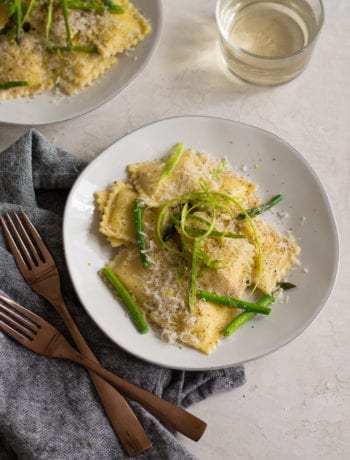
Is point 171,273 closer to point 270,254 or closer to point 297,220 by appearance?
point 270,254

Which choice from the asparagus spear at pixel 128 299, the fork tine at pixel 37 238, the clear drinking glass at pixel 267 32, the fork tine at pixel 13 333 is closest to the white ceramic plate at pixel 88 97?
the clear drinking glass at pixel 267 32

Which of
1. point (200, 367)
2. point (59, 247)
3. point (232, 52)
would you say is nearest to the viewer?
point (200, 367)

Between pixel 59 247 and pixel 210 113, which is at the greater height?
pixel 210 113

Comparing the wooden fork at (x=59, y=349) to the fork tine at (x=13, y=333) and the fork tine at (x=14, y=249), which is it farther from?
the fork tine at (x=14, y=249)

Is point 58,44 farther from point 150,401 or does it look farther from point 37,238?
point 150,401

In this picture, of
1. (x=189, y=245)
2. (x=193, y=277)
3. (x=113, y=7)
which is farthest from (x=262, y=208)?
(x=113, y=7)

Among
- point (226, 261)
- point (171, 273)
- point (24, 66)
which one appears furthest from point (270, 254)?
point (24, 66)
